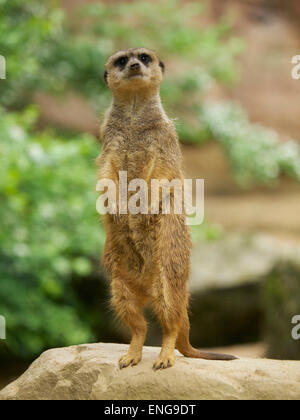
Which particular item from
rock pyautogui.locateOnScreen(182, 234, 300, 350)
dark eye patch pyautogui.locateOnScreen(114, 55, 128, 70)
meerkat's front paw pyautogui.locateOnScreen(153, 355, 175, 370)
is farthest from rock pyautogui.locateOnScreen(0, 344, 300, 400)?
rock pyautogui.locateOnScreen(182, 234, 300, 350)

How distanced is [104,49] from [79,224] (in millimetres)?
2814

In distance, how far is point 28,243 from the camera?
225 inches

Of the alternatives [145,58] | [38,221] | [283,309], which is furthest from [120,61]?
[283,309]

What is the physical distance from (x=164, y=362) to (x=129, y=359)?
0.21 metres

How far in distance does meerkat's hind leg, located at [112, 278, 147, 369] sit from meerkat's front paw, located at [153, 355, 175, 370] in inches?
5.6

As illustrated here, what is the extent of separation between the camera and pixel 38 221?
226 inches

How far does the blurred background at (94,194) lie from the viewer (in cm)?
557

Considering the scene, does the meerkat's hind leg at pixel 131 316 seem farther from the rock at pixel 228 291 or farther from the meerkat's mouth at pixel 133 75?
the rock at pixel 228 291

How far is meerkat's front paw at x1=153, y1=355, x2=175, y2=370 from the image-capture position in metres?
3.06

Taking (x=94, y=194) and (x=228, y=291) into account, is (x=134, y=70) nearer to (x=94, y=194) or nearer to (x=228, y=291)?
(x=94, y=194)

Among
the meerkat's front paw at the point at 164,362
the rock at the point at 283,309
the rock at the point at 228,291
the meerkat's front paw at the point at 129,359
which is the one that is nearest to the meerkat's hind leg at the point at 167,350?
the meerkat's front paw at the point at 164,362

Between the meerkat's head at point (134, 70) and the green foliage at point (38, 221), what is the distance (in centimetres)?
183
